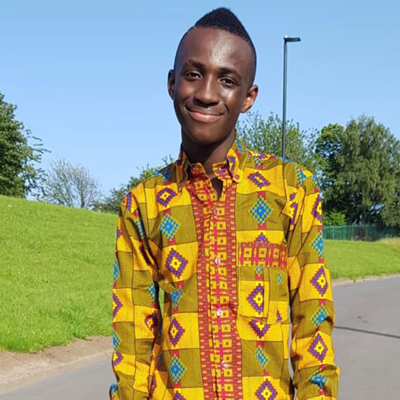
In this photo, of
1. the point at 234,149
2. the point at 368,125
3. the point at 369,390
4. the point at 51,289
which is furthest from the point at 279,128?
the point at 234,149

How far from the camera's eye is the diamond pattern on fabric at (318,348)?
1.84 metres

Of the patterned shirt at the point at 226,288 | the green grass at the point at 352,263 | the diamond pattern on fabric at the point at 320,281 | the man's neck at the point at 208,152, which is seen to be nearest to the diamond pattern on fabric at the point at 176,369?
the patterned shirt at the point at 226,288

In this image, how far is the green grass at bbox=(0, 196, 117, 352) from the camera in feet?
27.2

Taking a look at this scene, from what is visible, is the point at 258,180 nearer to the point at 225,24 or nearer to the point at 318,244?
the point at 318,244

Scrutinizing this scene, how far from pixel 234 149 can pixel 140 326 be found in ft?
1.99

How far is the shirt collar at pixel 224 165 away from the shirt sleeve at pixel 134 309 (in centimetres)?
17

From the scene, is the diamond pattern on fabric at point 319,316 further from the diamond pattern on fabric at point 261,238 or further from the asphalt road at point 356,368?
the asphalt road at point 356,368

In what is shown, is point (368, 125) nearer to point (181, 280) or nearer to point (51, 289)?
point (51, 289)

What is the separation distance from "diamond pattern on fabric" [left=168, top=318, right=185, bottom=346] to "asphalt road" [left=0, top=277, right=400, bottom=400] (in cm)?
457

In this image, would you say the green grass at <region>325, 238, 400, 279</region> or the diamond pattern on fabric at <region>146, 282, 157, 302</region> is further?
the green grass at <region>325, 238, 400, 279</region>

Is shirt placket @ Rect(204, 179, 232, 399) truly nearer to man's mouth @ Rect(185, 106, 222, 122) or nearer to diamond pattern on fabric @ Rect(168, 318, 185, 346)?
diamond pattern on fabric @ Rect(168, 318, 185, 346)

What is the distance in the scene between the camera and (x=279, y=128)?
148ft

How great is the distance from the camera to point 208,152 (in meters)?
1.98

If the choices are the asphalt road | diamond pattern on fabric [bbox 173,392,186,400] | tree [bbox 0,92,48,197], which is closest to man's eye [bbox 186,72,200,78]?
diamond pattern on fabric [bbox 173,392,186,400]
